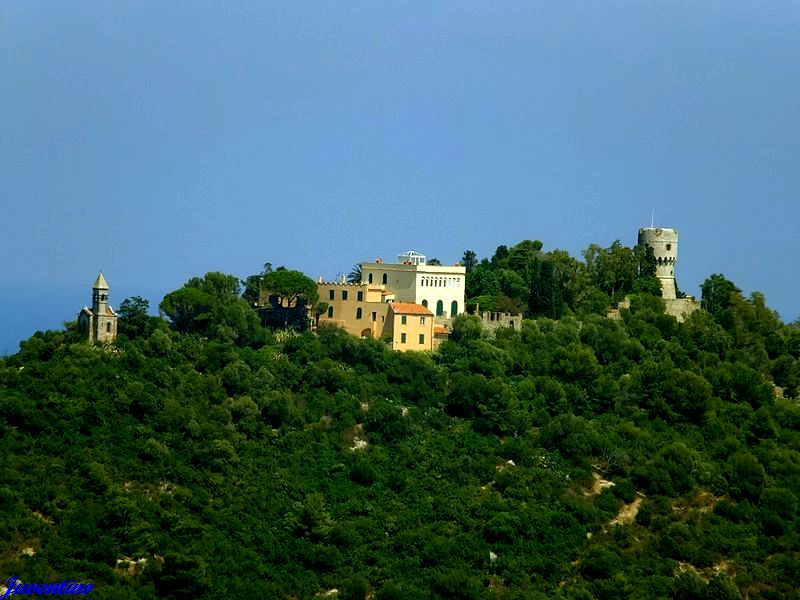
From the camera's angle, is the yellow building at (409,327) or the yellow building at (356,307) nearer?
the yellow building at (409,327)

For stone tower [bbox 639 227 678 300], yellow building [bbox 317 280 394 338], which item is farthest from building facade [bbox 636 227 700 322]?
yellow building [bbox 317 280 394 338]

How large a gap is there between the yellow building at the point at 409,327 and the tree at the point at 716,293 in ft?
53.0

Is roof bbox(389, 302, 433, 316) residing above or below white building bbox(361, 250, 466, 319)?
below

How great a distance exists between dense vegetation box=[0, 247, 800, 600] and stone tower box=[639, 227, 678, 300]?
7660 millimetres

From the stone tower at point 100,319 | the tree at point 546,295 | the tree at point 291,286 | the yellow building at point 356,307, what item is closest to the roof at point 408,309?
the yellow building at point 356,307

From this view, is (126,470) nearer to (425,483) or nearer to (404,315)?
(425,483)

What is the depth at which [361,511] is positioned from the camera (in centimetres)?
6359

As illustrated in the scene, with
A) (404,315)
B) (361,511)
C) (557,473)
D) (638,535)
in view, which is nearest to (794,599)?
(638,535)

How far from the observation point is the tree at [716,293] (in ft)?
273

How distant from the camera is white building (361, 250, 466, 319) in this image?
76250 mm

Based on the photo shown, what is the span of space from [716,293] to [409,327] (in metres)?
18.0

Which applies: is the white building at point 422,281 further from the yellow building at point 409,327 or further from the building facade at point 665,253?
the building facade at point 665,253

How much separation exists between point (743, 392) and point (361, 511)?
63.9 ft

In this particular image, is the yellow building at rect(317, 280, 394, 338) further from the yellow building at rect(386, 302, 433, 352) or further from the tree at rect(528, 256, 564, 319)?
the tree at rect(528, 256, 564, 319)
